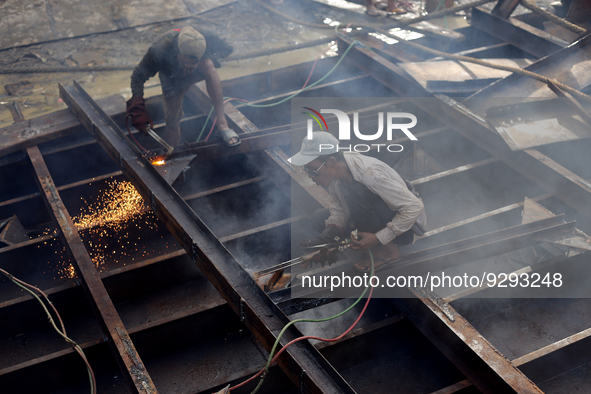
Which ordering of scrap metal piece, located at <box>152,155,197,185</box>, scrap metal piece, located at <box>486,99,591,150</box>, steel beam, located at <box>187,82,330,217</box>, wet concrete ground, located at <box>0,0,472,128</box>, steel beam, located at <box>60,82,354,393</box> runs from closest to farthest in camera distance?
steel beam, located at <box>60,82,354,393</box> → steel beam, located at <box>187,82,330,217</box> → scrap metal piece, located at <box>152,155,197,185</box> → scrap metal piece, located at <box>486,99,591,150</box> → wet concrete ground, located at <box>0,0,472,128</box>

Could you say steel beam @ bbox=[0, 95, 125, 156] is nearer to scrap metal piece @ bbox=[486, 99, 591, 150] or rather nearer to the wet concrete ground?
the wet concrete ground

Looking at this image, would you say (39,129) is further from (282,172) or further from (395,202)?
(395,202)

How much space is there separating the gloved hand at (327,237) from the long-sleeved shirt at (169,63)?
2413 millimetres

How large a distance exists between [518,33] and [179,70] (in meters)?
4.96

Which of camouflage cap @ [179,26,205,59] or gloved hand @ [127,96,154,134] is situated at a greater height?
camouflage cap @ [179,26,205,59]

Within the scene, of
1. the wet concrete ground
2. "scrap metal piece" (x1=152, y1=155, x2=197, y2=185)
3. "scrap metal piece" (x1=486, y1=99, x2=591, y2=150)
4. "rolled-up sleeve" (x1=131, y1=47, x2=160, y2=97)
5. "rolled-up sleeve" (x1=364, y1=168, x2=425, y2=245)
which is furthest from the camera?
the wet concrete ground

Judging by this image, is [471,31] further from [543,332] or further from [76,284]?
[76,284]

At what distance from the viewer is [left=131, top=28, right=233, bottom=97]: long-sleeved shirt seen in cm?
457

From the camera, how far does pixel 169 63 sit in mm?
4676

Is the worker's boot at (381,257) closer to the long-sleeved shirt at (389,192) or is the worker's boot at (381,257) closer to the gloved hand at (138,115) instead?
the long-sleeved shirt at (389,192)

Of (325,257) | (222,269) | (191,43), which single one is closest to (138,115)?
(191,43)

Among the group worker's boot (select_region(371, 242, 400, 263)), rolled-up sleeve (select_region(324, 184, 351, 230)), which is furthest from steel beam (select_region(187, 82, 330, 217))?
worker's boot (select_region(371, 242, 400, 263))

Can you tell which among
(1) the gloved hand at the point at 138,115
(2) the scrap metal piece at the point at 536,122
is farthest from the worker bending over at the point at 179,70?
(2) the scrap metal piece at the point at 536,122

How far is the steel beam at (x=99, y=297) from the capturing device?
2.77 m
